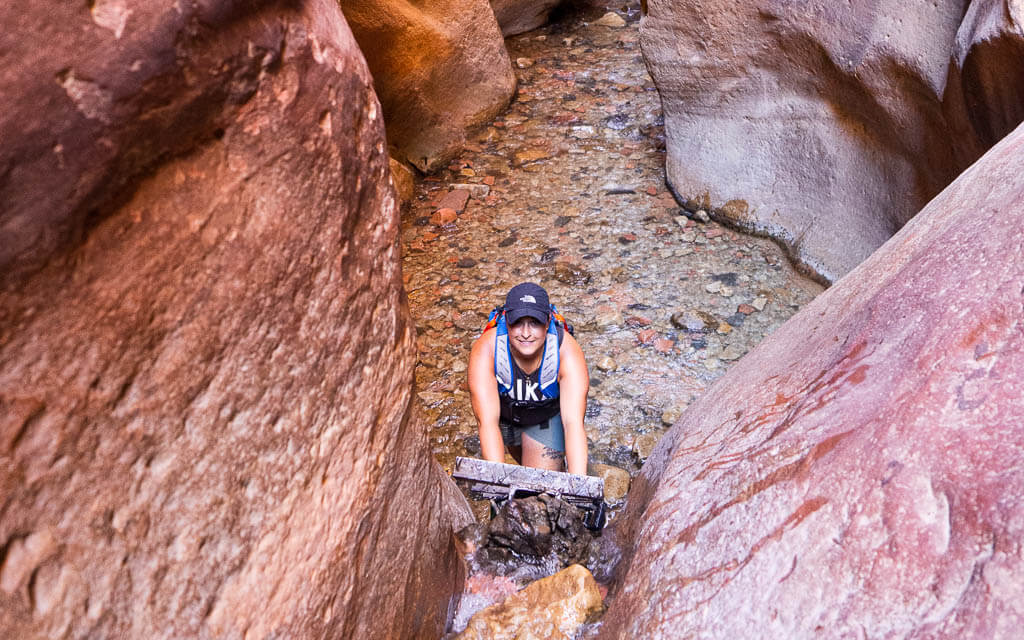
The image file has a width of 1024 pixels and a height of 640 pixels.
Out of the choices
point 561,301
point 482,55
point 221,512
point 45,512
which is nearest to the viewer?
point 45,512

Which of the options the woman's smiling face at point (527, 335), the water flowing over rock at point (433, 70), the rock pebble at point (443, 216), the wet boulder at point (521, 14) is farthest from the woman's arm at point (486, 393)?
the wet boulder at point (521, 14)

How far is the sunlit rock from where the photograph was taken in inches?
92.7

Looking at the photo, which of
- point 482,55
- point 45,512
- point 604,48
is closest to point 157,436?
point 45,512

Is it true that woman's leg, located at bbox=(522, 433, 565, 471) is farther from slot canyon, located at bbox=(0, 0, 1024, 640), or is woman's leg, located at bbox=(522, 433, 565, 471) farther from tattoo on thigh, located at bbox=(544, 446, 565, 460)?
slot canyon, located at bbox=(0, 0, 1024, 640)

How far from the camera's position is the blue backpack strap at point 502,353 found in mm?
3332

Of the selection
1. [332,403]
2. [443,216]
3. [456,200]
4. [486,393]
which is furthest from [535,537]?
[456,200]

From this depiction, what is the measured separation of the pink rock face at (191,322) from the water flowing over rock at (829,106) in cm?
288

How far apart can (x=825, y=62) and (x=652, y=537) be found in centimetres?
348

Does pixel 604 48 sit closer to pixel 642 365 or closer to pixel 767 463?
pixel 642 365

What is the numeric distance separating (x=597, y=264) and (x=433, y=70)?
2209 millimetres

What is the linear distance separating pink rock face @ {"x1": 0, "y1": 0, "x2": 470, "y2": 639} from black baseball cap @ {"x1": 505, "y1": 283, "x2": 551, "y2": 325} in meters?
1.17

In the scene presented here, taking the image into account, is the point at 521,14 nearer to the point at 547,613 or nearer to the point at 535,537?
the point at 535,537

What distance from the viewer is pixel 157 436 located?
1.38 m

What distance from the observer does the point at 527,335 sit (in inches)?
128
